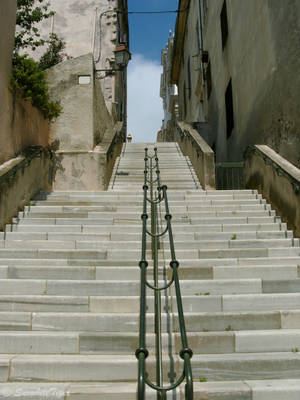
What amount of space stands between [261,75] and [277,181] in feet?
12.8

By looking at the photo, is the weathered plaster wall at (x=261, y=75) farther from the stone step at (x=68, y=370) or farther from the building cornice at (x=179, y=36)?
the building cornice at (x=179, y=36)

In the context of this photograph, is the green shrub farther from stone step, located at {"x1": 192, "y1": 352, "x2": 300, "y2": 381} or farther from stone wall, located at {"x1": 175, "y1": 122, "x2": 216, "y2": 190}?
stone step, located at {"x1": 192, "y1": 352, "x2": 300, "y2": 381}

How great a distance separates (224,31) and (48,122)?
8.08 meters

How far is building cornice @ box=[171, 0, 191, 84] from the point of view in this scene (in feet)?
75.6

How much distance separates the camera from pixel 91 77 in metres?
10.6

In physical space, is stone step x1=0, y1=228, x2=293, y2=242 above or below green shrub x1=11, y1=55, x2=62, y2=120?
below

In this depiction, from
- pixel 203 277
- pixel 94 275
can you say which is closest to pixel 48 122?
pixel 94 275

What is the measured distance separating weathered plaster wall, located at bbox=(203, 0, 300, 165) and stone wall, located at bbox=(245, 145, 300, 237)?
1.86 ft

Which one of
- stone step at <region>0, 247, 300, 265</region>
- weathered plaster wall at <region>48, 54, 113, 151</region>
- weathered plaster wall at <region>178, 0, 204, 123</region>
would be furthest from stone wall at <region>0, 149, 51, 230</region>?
weathered plaster wall at <region>178, 0, 204, 123</region>

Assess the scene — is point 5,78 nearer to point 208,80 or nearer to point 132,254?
point 132,254

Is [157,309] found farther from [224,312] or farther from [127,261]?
[127,261]

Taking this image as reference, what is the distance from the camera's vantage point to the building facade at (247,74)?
24.9 ft

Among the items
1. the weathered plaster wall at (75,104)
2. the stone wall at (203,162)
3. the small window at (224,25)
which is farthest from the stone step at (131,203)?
the small window at (224,25)

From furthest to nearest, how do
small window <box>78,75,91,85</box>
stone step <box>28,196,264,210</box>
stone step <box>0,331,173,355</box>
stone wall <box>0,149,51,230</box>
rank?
small window <box>78,75,91,85</box>
stone step <box>28,196,264,210</box>
stone wall <box>0,149,51,230</box>
stone step <box>0,331,173,355</box>
